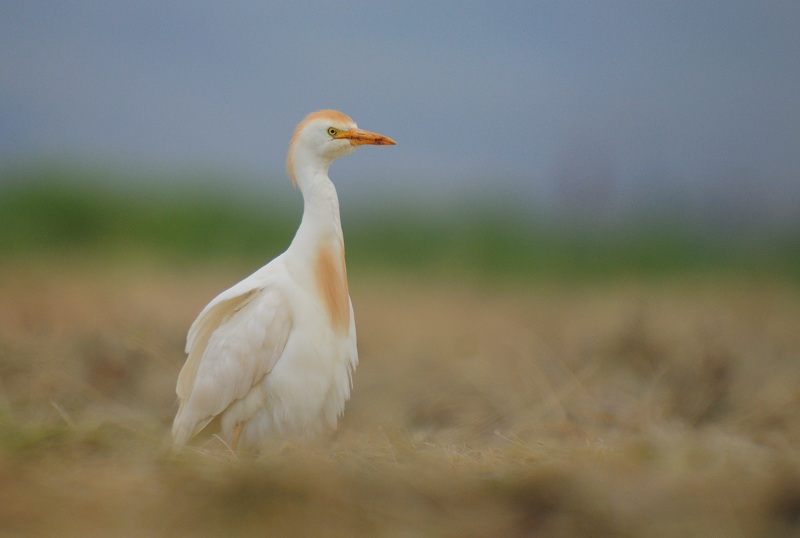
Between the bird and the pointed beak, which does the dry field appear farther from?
the pointed beak

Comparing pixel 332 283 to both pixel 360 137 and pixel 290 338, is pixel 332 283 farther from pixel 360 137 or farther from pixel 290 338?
pixel 360 137

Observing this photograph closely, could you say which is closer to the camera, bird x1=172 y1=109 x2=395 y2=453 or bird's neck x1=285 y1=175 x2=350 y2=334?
bird x1=172 y1=109 x2=395 y2=453

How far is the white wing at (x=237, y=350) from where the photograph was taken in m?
2.62

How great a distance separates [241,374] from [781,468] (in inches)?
61.3

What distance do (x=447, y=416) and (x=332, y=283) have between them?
1.31 m

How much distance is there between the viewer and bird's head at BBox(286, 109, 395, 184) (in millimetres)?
2812

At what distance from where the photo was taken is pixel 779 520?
5.25ft

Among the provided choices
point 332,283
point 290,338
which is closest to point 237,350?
point 290,338

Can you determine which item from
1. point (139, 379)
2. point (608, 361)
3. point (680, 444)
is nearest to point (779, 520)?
point (680, 444)

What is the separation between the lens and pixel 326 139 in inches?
110

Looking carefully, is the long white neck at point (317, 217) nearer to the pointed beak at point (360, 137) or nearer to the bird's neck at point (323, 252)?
the bird's neck at point (323, 252)

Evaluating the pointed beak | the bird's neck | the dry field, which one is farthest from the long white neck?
the dry field

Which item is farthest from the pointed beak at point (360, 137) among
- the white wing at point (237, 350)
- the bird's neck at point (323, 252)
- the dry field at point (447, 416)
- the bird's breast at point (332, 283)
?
the dry field at point (447, 416)

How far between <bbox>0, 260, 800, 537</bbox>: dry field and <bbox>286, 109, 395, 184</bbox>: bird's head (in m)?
0.93
